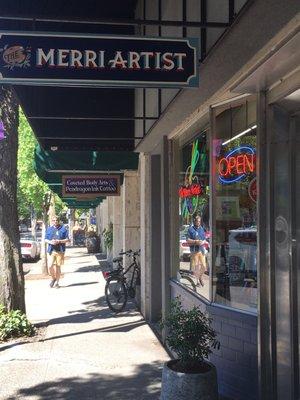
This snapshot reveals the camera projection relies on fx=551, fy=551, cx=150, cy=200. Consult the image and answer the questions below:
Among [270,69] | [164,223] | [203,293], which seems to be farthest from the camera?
[164,223]

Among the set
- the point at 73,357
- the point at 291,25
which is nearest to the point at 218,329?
the point at 73,357

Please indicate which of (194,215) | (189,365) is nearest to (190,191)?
(194,215)

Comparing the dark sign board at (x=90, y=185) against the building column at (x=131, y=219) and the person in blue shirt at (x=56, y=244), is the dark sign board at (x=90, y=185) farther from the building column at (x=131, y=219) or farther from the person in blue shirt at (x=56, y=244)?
the building column at (x=131, y=219)

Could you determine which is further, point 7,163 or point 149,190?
point 149,190

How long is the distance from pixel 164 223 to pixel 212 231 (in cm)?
196

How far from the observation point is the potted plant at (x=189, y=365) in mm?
4398

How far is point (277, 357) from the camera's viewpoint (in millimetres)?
4469

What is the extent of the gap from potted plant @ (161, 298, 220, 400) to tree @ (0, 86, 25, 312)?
400cm

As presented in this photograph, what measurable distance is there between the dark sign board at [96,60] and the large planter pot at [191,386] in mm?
2290

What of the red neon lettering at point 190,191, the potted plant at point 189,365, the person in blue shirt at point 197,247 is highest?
the red neon lettering at point 190,191

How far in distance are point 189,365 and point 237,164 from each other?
1912 mm

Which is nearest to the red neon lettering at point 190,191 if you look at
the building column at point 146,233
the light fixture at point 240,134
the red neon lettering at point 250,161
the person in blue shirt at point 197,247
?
the person in blue shirt at point 197,247

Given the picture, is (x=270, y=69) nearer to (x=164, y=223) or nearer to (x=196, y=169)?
(x=196, y=169)

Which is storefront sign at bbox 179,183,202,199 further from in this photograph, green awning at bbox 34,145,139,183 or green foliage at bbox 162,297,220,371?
green awning at bbox 34,145,139,183
